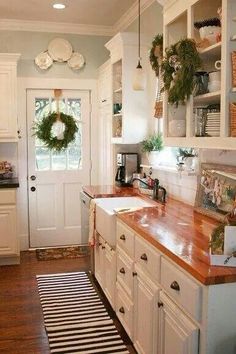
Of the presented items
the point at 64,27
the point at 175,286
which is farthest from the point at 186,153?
the point at 64,27

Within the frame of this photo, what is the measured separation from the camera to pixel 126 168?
4.57m

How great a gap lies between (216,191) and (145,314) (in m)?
0.94

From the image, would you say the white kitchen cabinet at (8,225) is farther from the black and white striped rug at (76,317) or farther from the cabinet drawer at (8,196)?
the black and white striped rug at (76,317)

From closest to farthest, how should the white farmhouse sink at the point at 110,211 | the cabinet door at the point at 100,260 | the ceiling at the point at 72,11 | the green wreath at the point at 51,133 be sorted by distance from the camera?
the white farmhouse sink at the point at 110,211
the cabinet door at the point at 100,260
the ceiling at the point at 72,11
the green wreath at the point at 51,133

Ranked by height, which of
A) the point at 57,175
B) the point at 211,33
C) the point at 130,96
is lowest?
the point at 57,175

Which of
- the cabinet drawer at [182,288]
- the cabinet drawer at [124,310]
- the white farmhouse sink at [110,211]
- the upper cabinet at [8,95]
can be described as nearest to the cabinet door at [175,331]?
the cabinet drawer at [182,288]

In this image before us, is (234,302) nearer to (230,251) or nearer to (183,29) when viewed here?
(230,251)

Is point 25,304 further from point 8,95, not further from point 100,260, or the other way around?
point 8,95

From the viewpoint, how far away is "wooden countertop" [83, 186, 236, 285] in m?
1.76

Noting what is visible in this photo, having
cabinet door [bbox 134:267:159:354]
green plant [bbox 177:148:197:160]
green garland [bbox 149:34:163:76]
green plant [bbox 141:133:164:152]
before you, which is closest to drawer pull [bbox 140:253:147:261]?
cabinet door [bbox 134:267:159:354]

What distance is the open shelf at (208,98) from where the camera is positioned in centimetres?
237

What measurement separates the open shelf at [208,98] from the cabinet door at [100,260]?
155cm

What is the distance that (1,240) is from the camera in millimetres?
4590

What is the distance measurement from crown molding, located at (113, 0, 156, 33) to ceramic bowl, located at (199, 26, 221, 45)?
176cm
